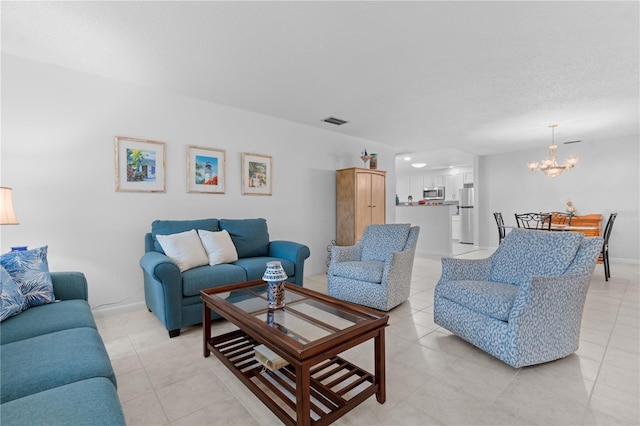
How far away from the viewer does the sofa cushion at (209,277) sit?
8.34ft

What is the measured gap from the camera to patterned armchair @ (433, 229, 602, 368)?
6.10ft

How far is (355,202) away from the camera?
15.4ft

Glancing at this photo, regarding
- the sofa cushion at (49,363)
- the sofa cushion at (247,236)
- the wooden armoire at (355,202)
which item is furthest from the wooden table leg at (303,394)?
the wooden armoire at (355,202)

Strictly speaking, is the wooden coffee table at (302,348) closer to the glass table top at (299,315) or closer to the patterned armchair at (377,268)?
the glass table top at (299,315)

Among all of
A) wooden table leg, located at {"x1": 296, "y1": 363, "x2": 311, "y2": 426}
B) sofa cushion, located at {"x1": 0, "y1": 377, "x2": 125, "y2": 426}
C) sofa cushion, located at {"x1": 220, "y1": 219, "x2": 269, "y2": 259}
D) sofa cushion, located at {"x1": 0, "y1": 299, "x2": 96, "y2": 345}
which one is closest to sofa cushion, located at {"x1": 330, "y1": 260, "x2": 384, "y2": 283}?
sofa cushion, located at {"x1": 220, "y1": 219, "x2": 269, "y2": 259}

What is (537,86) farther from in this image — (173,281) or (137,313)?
(137,313)

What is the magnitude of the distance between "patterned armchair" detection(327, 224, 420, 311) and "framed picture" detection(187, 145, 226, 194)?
5.39 feet

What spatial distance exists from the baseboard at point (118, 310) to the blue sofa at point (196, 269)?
0.18m

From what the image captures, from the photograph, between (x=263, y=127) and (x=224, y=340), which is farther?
(x=263, y=127)

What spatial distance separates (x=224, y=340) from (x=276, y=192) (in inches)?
97.0

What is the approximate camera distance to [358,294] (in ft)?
10.3

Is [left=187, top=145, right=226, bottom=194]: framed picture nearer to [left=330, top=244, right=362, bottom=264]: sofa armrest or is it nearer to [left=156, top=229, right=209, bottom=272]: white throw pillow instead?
[left=156, top=229, right=209, bottom=272]: white throw pillow

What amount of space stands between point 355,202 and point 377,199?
23.2 inches

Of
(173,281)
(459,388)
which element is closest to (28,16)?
(173,281)
